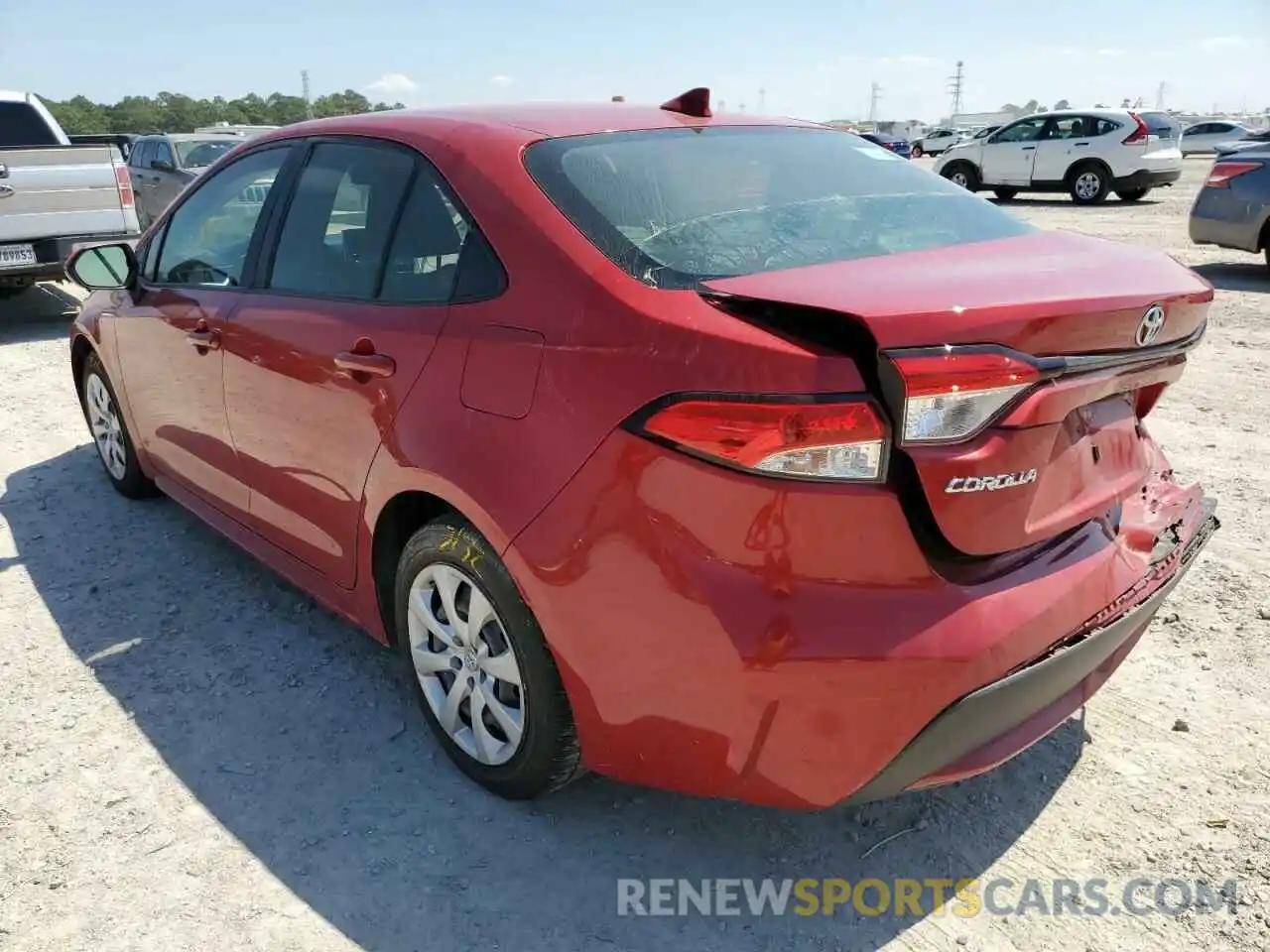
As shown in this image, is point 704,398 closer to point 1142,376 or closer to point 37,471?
point 1142,376

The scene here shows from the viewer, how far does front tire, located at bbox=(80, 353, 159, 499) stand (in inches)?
181

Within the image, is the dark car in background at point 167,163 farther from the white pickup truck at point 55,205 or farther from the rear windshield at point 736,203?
the rear windshield at point 736,203

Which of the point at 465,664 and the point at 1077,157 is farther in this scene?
the point at 1077,157

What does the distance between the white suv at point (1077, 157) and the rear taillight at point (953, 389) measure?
17483 millimetres

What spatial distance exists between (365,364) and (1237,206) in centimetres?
993

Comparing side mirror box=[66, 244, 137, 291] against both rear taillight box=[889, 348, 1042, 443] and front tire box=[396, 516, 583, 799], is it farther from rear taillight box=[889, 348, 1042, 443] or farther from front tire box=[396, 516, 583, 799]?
rear taillight box=[889, 348, 1042, 443]

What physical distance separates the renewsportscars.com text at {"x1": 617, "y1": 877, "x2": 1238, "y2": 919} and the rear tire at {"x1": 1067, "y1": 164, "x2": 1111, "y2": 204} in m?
18.8

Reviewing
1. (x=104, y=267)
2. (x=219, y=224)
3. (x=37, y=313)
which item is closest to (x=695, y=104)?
(x=219, y=224)

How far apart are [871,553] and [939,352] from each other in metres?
0.39

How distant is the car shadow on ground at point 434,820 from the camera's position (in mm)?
2234

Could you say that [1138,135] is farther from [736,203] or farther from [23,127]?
[736,203]

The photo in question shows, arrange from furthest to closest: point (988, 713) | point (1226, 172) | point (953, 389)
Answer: point (1226, 172) → point (988, 713) → point (953, 389)

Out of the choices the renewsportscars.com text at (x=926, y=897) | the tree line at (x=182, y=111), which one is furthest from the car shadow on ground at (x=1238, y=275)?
the tree line at (x=182, y=111)

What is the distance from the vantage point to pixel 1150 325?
2.08 meters
